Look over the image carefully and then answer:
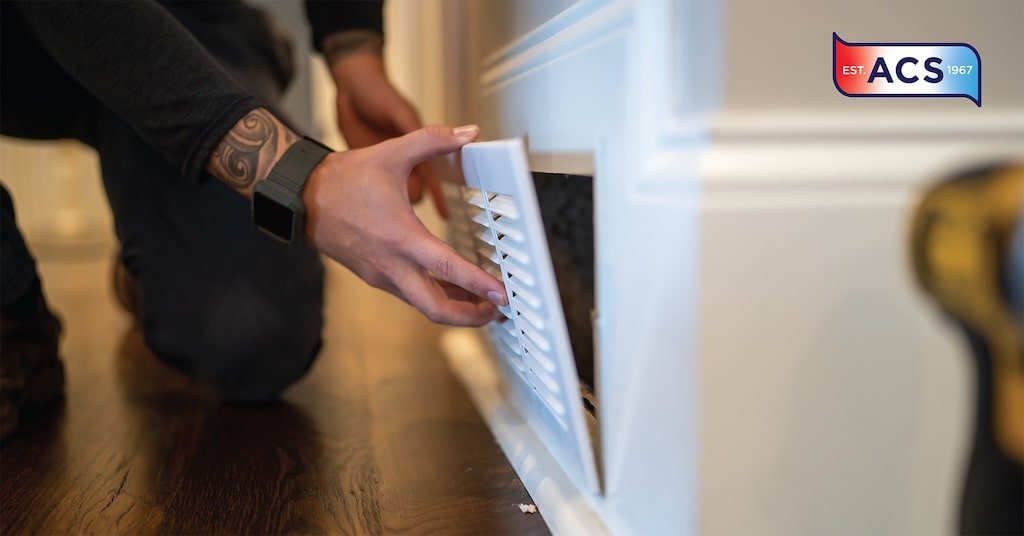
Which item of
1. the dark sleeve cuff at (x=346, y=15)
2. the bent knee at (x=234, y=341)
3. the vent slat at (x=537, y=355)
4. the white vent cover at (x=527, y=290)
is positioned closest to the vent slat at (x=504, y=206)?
the white vent cover at (x=527, y=290)

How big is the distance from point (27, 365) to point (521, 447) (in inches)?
24.5

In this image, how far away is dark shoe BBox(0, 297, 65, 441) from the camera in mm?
937

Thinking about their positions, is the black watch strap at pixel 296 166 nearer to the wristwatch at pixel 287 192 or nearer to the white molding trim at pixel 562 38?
the wristwatch at pixel 287 192

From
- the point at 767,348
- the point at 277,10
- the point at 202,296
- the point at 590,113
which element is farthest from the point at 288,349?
the point at 277,10

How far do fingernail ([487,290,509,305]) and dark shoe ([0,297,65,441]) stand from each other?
0.59 metres

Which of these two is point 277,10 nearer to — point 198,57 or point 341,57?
point 341,57

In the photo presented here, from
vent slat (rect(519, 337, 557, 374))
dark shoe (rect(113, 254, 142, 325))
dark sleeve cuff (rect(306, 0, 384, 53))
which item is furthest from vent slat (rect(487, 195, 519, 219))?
dark shoe (rect(113, 254, 142, 325))

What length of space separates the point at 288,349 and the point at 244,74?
373 millimetres

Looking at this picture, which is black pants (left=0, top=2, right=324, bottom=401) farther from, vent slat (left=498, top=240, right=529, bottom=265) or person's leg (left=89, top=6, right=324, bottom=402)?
vent slat (left=498, top=240, right=529, bottom=265)

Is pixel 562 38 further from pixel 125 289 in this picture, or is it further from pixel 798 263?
pixel 125 289

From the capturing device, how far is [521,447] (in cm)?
83

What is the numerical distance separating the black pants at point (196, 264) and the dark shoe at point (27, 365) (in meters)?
0.12

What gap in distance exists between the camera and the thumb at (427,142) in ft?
2.27

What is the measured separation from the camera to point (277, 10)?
2896mm
